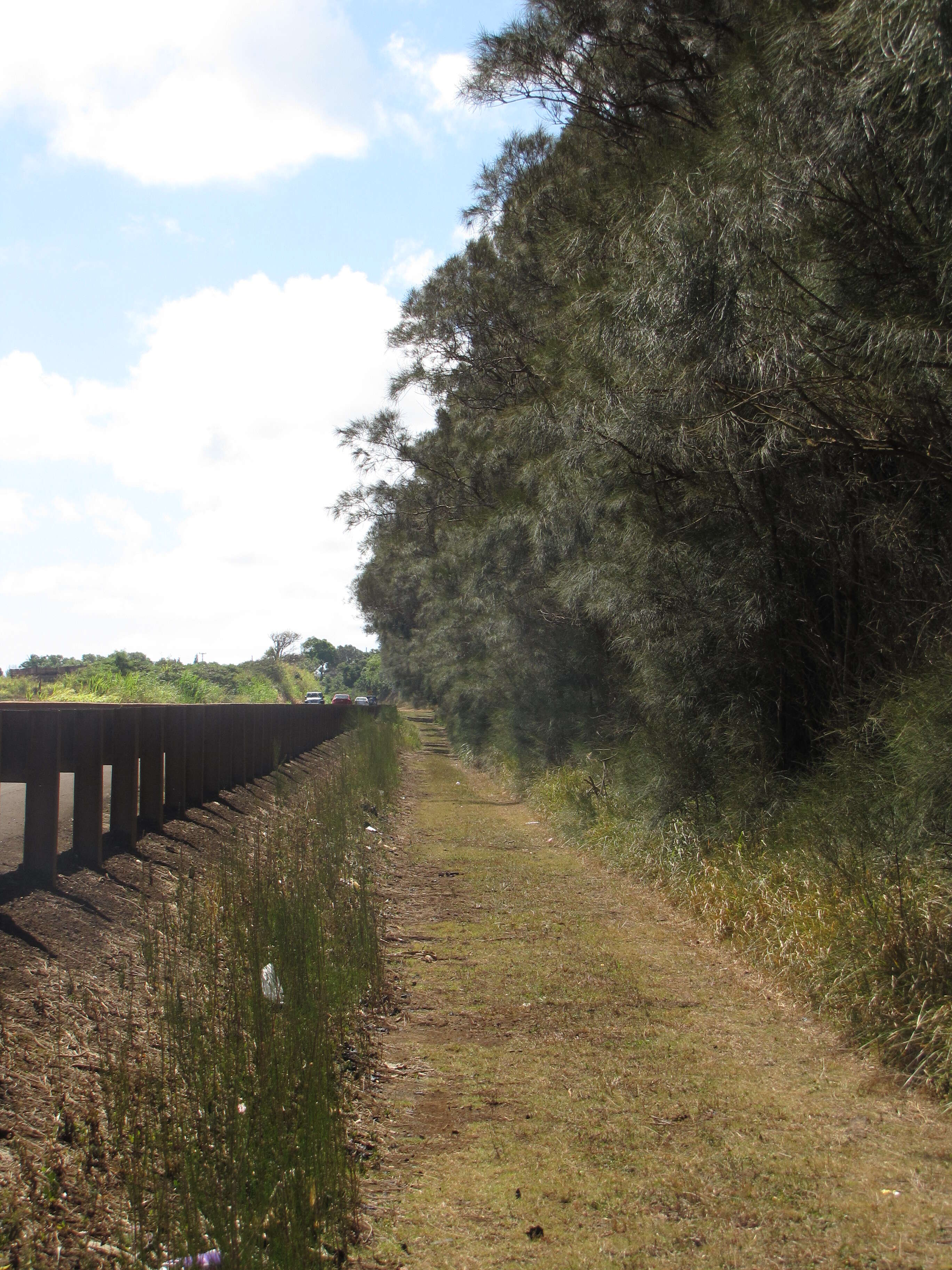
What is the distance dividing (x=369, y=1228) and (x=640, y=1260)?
0.89 metres

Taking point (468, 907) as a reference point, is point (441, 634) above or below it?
above

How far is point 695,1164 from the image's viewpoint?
3926mm

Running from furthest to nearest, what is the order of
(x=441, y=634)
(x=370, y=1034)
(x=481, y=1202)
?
1. (x=441, y=634)
2. (x=370, y=1034)
3. (x=481, y=1202)

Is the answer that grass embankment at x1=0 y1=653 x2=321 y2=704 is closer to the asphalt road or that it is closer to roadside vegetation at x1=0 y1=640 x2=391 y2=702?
roadside vegetation at x1=0 y1=640 x2=391 y2=702

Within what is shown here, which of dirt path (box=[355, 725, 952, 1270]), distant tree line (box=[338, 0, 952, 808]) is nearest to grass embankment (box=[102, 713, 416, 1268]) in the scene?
dirt path (box=[355, 725, 952, 1270])

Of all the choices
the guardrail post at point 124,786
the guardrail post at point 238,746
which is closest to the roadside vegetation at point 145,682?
the guardrail post at point 238,746

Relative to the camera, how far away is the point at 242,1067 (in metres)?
3.67

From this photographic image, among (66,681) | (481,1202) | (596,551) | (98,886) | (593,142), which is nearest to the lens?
(481,1202)

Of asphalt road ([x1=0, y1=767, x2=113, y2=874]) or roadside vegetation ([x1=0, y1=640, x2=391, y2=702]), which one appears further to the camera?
roadside vegetation ([x1=0, y1=640, x2=391, y2=702])

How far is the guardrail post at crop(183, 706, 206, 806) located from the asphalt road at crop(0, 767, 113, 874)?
75 centimetres

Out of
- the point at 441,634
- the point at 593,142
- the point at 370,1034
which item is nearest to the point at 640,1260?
the point at 370,1034

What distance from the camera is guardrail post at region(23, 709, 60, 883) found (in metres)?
5.77

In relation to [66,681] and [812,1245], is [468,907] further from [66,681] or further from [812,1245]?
[66,681]

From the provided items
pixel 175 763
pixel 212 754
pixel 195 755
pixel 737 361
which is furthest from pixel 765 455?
pixel 212 754
